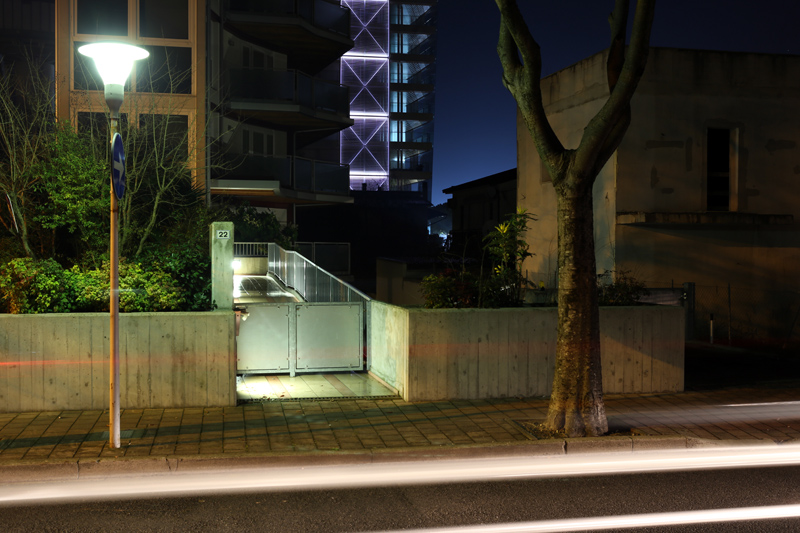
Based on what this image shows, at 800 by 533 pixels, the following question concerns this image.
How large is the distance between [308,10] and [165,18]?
6291 millimetres

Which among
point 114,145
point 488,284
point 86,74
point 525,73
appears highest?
point 86,74

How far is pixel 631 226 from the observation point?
17.7 m

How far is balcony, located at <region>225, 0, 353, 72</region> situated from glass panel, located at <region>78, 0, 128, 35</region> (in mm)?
4270

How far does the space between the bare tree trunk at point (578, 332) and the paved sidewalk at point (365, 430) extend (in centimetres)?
37

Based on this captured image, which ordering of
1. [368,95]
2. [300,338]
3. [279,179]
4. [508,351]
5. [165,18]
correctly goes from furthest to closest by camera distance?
1. [368,95]
2. [279,179]
3. [165,18]
4. [300,338]
5. [508,351]

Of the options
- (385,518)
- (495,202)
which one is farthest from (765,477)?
(495,202)

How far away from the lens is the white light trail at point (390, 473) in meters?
6.68

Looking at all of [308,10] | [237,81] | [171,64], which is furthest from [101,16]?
[308,10]

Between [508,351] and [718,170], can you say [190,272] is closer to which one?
[508,351]

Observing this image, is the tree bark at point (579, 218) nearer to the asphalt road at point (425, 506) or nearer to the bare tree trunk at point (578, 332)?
the bare tree trunk at point (578, 332)

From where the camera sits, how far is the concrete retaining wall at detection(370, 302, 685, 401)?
10195mm

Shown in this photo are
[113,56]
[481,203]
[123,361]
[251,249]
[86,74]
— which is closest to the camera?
[113,56]

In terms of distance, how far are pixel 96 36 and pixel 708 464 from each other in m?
20.0

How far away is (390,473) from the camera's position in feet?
23.8
